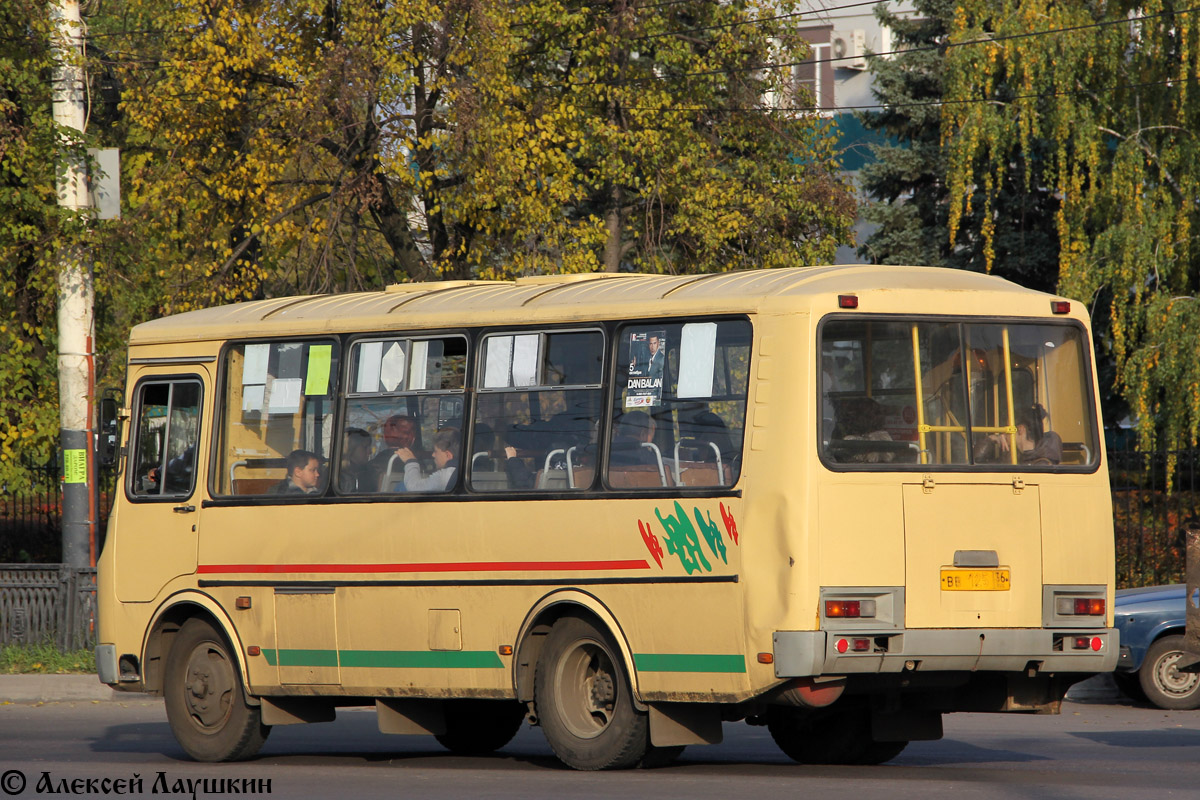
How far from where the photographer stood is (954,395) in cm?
970

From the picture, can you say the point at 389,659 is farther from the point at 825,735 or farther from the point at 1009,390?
the point at 1009,390

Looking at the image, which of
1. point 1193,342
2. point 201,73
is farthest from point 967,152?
point 201,73

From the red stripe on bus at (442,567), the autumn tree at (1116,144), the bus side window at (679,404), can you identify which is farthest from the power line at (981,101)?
the bus side window at (679,404)

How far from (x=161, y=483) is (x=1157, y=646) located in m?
8.63

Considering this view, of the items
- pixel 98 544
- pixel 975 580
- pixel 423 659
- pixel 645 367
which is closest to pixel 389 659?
pixel 423 659

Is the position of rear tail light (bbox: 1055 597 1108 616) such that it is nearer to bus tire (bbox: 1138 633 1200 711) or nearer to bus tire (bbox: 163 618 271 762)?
bus tire (bbox: 163 618 271 762)

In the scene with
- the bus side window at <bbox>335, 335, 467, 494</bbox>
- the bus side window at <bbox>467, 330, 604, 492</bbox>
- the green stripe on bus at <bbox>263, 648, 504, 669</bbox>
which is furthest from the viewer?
the bus side window at <bbox>335, 335, 467, 494</bbox>

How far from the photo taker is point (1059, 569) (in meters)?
9.67

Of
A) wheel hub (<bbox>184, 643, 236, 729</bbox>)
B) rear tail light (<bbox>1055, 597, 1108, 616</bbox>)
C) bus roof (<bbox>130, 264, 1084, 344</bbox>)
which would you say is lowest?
wheel hub (<bbox>184, 643, 236, 729</bbox>)

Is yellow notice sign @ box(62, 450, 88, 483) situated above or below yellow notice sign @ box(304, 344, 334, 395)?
below

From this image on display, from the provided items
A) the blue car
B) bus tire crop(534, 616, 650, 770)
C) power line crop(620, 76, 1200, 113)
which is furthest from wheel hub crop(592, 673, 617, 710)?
power line crop(620, 76, 1200, 113)

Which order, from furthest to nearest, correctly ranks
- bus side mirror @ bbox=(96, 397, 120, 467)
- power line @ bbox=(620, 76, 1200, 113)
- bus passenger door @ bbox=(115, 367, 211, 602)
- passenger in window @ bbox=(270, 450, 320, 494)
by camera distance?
power line @ bbox=(620, 76, 1200, 113) → bus side mirror @ bbox=(96, 397, 120, 467) → bus passenger door @ bbox=(115, 367, 211, 602) → passenger in window @ bbox=(270, 450, 320, 494)

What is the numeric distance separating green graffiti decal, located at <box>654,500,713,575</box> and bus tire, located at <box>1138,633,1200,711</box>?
7211mm

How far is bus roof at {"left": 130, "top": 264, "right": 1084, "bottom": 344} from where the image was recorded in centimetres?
961
